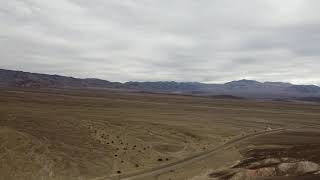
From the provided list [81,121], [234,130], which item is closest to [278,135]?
[234,130]

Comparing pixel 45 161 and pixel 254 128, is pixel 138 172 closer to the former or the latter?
pixel 45 161

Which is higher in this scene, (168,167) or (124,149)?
(124,149)

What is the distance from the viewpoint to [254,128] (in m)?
107

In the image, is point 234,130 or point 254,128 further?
point 254,128

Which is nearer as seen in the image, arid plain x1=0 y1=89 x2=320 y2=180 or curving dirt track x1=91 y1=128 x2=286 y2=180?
curving dirt track x1=91 y1=128 x2=286 y2=180

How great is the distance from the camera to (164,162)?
60656 mm

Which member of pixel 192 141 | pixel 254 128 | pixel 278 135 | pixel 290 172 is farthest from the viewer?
pixel 254 128

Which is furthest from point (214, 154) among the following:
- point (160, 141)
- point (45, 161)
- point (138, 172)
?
point (45, 161)

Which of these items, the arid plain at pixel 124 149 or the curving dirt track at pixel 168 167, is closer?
the curving dirt track at pixel 168 167

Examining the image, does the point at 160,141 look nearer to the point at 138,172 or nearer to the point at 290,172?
the point at 138,172

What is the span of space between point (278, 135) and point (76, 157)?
47458mm

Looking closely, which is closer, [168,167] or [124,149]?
[168,167]

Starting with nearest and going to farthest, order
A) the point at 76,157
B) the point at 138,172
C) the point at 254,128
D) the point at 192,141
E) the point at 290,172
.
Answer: the point at 290,172
the point at 138,172
the point at 76,157
the point at 192,141
the point at 254,128

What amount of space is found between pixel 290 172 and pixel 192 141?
34.3m
